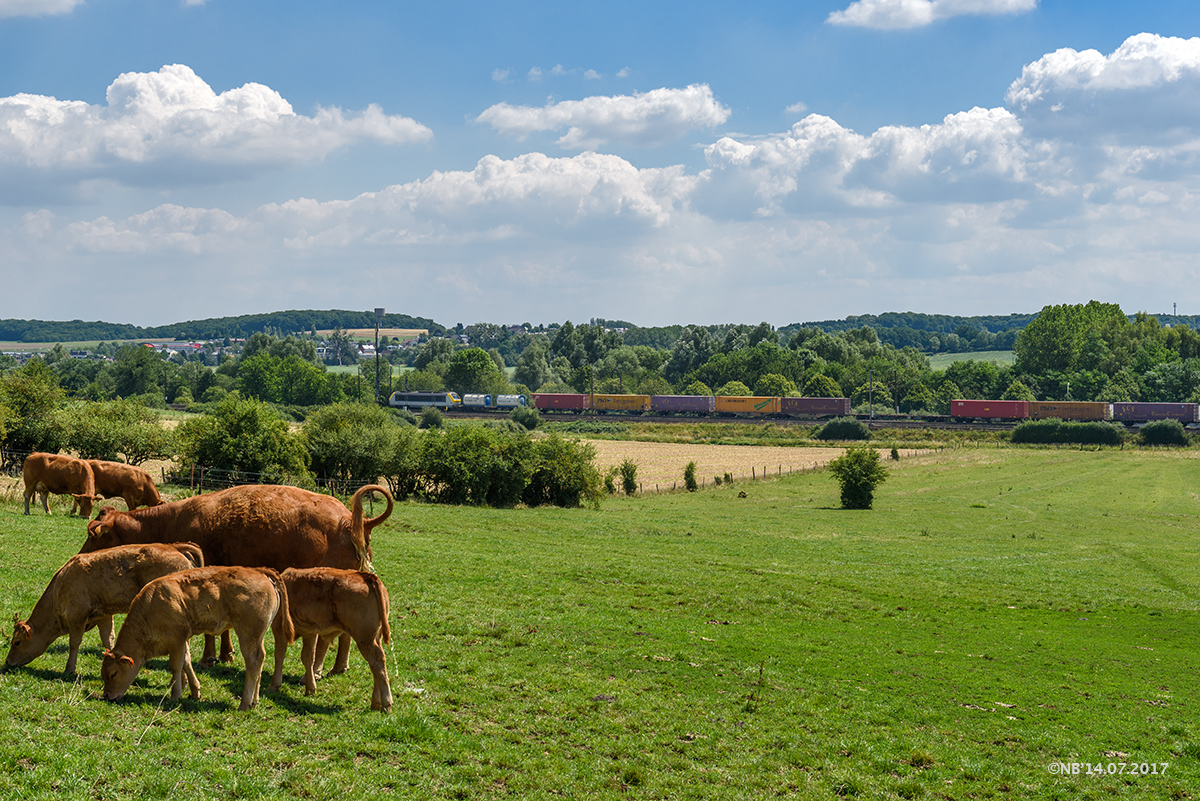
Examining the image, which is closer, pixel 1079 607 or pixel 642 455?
pixel 1079 607

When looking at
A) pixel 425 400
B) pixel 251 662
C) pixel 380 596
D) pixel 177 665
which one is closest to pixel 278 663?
pixel 251 662

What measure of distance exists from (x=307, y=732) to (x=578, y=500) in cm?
3552

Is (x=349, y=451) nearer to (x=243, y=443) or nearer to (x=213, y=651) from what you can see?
(x=243, y=443)

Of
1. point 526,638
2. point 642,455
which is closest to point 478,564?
point 526,638

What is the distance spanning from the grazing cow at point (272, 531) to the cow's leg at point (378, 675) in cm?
113

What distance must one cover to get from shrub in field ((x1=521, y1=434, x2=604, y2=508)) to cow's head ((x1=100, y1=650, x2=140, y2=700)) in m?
34.5

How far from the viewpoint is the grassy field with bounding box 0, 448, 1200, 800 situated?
28.8 ft

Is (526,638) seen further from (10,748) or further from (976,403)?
(976,403)

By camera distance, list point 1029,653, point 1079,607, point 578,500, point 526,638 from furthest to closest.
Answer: point 578,500
point 1079,607
point 1029,653
point 526,638

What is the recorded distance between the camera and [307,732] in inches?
370

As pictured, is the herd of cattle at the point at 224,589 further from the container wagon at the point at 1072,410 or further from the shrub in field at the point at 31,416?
the container wagon at the point at 1072,410

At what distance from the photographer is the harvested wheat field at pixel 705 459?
6419cm

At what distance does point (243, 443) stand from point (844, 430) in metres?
79.3

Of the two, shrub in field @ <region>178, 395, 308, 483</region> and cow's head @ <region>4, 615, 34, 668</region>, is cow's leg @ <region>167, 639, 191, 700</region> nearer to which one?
cow's head @ <region>4, 615, 34, 668</region>
